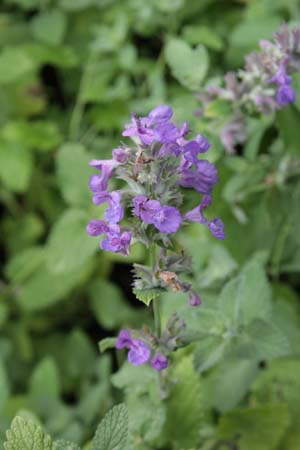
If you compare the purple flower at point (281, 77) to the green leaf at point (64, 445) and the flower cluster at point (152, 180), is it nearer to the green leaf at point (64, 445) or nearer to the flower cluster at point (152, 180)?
the flower cluster at point (152, 180)

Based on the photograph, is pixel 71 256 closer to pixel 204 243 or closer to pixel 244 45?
pixel 204 243

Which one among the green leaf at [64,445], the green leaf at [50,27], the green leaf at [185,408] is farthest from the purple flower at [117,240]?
the green leaf at [50,27]

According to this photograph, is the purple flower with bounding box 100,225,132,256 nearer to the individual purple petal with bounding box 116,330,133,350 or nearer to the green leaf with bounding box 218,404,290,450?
the individual purple petal with bounding box 116,330,133,350

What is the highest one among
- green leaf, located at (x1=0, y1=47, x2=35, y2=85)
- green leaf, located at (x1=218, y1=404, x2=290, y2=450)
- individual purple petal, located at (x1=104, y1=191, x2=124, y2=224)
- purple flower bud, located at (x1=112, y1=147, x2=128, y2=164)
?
purple flower bud, located at (x1=112, y1=147, x2=128, y2=164)

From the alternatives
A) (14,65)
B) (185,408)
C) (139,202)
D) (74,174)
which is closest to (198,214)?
(139,202)

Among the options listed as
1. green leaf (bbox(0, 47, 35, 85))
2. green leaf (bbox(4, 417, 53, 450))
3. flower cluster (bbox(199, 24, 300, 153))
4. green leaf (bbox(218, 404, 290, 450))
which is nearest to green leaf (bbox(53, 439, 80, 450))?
green leaf (bbox(4, 417, 53, 450))

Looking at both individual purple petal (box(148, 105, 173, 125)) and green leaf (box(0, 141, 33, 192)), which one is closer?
individual purple petal (box(148, 105, 173, 125))
